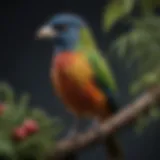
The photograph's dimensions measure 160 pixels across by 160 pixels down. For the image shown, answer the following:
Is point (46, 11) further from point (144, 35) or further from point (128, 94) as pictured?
point (144, 35)

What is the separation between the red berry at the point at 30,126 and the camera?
3.29ft

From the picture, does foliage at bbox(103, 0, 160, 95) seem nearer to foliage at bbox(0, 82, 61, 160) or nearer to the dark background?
foliage at bbox(0, 82, 61, 160)

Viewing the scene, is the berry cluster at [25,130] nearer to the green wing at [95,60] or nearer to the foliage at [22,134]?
the foliage at [22,134]

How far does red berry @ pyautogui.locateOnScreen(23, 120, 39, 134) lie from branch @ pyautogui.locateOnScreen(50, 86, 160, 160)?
6cm

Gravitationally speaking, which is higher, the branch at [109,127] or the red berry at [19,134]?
the red berry at [19,134]

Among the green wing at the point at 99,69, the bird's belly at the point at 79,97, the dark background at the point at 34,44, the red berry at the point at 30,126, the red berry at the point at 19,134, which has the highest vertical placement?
the dark background at the point at 34,44

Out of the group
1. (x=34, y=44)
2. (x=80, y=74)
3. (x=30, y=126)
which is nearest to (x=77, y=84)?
(x=80, y=74)

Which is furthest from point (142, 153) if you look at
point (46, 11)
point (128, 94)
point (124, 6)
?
point (124, 6)

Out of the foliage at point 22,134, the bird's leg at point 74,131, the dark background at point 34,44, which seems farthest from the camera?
the dark background at point 34,44

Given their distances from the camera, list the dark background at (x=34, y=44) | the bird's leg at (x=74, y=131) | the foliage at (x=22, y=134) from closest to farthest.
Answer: the foliage at (x=22, y=134), the bird's leg at (x=74, y=131), the dark background at (x=34, y=44)

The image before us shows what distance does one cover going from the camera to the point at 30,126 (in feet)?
3.30

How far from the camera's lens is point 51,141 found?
103 centimetres

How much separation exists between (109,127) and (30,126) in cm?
15

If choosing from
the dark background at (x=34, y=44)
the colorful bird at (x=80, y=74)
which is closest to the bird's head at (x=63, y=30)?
the colorful bird at (x=80, y=74)
